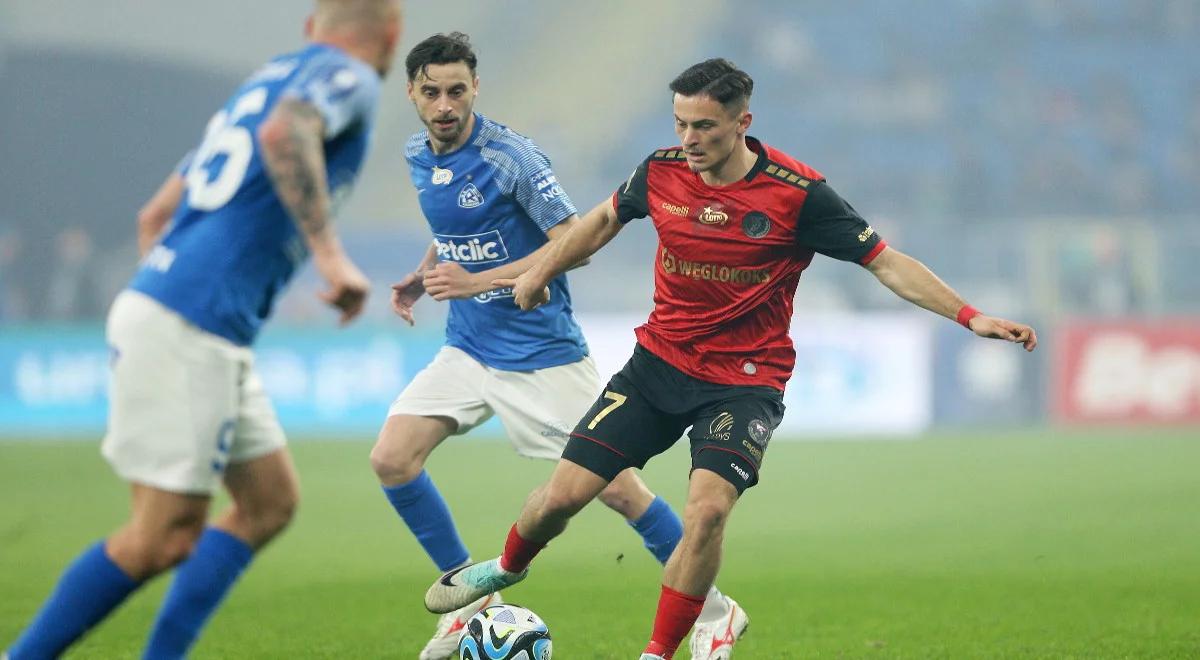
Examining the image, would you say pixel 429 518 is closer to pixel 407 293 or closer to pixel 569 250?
pixel 407 293

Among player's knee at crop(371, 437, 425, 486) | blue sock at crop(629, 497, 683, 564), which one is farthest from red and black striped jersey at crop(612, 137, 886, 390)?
player's knee at crop(371, 437, 425, 486)

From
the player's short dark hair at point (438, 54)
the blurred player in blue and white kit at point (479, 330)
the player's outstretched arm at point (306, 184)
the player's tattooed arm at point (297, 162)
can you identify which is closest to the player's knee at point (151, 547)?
the player's outstretched arm at point (306, 184)

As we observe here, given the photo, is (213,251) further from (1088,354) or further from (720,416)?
(1088,354)

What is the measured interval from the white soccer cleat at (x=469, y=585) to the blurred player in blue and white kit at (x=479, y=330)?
9.2 inches

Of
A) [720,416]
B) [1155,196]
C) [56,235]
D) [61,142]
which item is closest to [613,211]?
[720,416]

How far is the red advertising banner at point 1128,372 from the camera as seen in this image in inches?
750

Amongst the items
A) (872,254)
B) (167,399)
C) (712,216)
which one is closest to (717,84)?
(712,216)

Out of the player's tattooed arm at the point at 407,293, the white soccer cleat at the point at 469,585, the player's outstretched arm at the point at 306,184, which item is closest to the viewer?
the player's outstretched arm at the point at 306,184

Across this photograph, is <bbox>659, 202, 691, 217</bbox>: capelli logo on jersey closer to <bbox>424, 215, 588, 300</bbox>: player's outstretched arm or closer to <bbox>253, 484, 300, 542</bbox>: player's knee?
<bbox>424, 215, 588, 300</bbox>: player's outstretched arm

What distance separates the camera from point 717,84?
17.1ft

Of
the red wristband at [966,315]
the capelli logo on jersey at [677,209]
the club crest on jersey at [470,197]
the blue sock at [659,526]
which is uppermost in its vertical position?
the club crest on jersey at [470,197]

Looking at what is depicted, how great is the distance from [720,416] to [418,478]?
1.45m

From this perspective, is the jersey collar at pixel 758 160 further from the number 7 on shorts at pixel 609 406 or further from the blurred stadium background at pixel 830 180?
the blurred stadium background at pixel 830 180

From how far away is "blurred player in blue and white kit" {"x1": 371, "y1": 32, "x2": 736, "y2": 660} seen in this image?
6.08m
